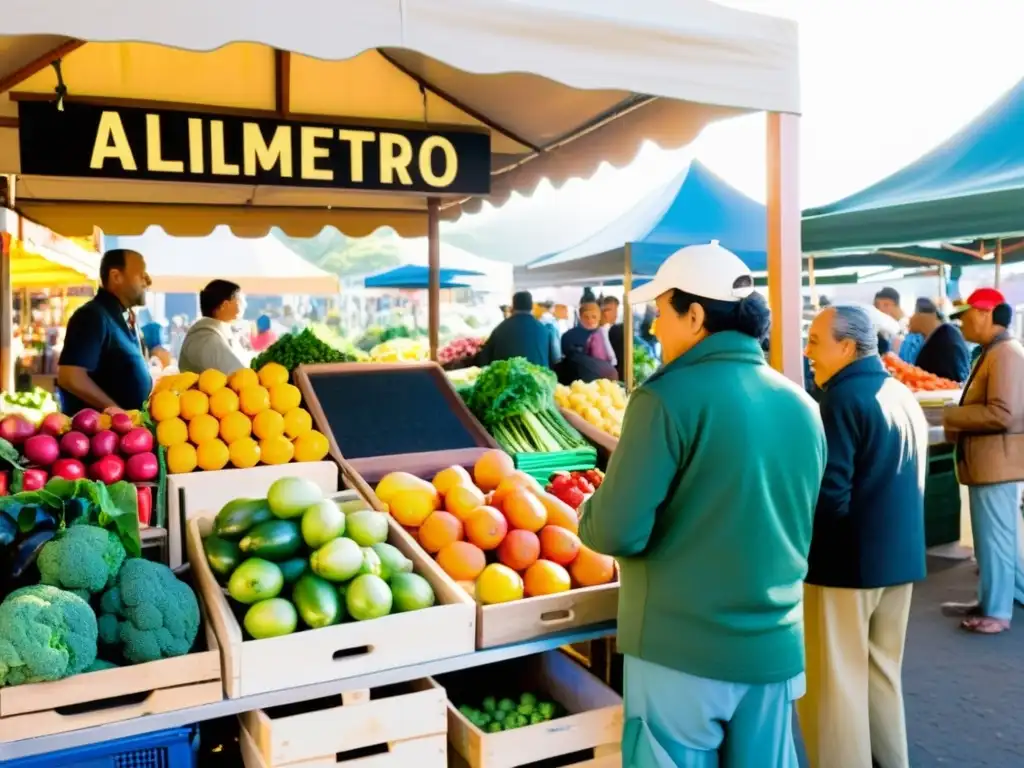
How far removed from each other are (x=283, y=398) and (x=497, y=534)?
3.81 feet

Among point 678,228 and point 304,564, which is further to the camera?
point 678,228

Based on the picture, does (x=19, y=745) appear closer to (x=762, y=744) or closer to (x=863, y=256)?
(x=762, y=744)

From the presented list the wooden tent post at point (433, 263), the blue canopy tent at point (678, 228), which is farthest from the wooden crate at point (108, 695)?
the blue canopy tent at point (678, 228)

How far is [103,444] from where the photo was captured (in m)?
3.06

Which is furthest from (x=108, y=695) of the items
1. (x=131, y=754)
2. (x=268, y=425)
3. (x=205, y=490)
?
(x=268, y=425)

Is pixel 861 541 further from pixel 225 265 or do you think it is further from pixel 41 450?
pixel 225 265

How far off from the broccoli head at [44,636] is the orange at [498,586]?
1134mm

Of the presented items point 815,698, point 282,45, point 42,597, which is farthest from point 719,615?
point 282,45

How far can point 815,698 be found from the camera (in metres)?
3.37

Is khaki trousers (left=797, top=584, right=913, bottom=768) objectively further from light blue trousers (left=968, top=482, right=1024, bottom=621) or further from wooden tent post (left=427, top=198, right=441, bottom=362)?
wooden tent post (left=427, top=198, right=441, bottom=362)

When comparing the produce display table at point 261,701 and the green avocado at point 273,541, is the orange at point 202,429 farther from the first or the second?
the produce display table at point 261,701

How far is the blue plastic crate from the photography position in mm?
2178

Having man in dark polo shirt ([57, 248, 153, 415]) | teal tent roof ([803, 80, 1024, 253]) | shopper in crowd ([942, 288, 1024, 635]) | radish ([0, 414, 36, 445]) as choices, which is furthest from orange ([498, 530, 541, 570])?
teal tent roof ([803, 80, 1024, 253])

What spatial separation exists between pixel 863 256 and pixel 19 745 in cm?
1337
